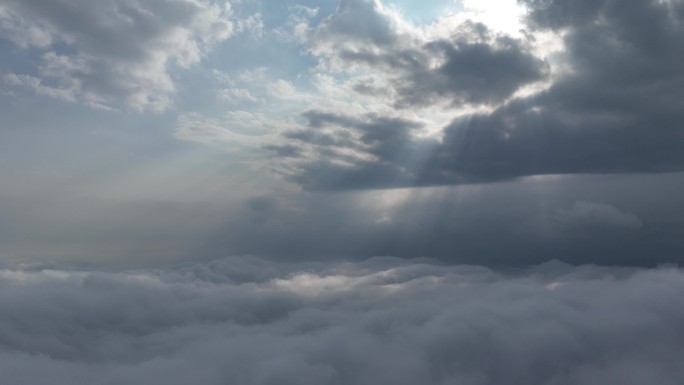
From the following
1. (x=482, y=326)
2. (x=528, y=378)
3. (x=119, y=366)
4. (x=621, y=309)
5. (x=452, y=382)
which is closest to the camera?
(x=452, y=382)

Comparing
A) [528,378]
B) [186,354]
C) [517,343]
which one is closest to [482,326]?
[517,343]

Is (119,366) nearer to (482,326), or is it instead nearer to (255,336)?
(255,336)

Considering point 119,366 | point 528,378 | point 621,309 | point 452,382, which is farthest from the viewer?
point 621,309

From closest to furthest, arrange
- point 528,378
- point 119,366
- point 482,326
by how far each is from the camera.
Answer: point 528,378 < point 119,366 < point 482,326

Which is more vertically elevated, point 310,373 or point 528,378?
point 310,373

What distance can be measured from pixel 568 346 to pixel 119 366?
172 m

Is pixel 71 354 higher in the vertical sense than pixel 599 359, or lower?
higher

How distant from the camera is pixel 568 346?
166 meters

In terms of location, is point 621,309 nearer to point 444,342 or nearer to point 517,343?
point 517,343

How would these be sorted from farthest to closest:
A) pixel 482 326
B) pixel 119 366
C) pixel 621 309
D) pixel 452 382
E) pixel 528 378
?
pixel 621 309 < pixel 482 326 < pixel 119 366 < pixel 528 378 < pixel 452 382

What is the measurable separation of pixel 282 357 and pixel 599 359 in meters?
117

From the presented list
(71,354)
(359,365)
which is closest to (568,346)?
(359,365)

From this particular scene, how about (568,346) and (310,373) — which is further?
(568,346)

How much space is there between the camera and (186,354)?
17650 cm
